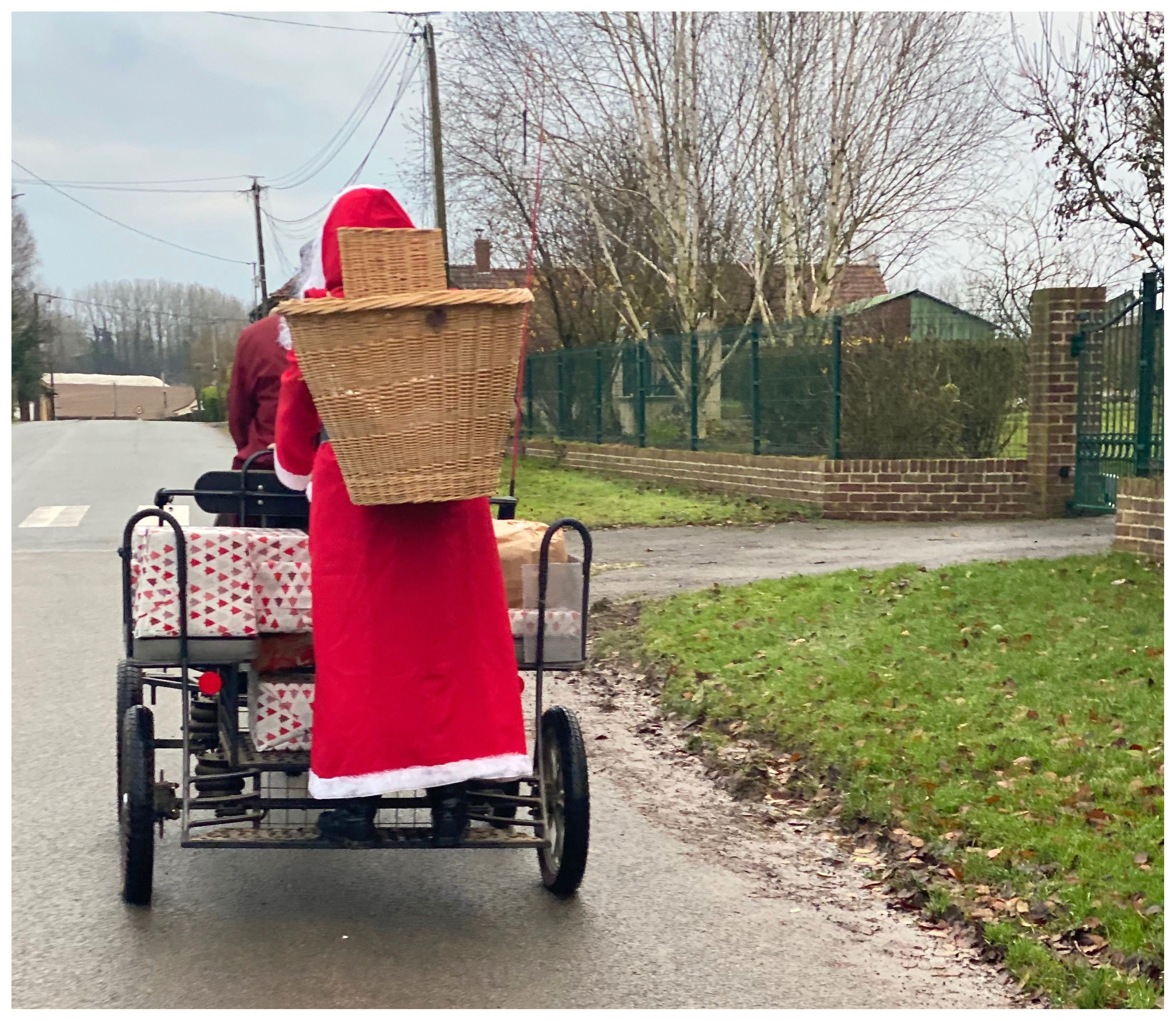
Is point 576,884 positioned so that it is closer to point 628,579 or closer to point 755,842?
point 755,842

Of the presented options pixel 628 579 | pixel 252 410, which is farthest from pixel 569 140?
pixel 252 410

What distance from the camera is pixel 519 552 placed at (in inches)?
199

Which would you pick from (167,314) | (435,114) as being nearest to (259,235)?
(167,314)

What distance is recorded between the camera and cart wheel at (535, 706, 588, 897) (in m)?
4.80

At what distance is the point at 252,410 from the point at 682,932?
2.86m

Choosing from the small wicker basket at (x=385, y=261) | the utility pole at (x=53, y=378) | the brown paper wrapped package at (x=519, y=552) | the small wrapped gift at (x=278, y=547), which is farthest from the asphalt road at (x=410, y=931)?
the utility pole at (x=53, y=378)

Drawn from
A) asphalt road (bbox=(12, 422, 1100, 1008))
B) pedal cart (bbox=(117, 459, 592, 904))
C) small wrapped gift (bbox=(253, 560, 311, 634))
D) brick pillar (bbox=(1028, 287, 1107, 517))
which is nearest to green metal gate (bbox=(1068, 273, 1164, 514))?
brick pillar (bbox=(1028, 287, 1107, 517))

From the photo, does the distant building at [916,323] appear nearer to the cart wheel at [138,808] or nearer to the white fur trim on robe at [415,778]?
the white fur trim on robe at [415,778]

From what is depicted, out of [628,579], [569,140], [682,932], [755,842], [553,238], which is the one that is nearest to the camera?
[682,932]

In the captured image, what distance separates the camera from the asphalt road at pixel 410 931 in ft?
13.6

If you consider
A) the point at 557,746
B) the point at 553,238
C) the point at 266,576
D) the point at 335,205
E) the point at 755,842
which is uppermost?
the point at 553,238

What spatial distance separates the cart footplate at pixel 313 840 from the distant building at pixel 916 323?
13040 millimetres

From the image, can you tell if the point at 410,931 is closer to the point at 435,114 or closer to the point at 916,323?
the point at 916,323

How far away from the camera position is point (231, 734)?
16.4ft
